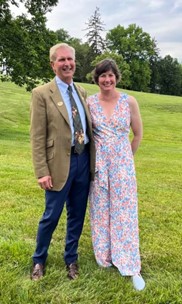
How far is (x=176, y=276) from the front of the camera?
371cm

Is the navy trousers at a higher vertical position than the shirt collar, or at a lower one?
lower

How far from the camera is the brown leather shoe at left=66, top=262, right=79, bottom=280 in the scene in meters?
3.56

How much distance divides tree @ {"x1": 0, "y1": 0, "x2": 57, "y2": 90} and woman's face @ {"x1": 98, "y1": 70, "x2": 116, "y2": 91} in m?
12.5

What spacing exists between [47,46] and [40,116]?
14436 millimetres

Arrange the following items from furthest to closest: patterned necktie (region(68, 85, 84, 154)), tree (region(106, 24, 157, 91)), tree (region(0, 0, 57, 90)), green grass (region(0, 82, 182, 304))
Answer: tree (region(106, 24, 157, 91))
tree (region(0, 0, 57, 90))
patterned necktie (region(68, 85, 84, 154))
green grass (region(0, 82, 182, 304))

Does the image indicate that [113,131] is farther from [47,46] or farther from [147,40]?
[147,40]

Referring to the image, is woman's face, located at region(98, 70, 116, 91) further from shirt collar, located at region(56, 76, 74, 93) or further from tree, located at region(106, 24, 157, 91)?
tree, located at region(106, 24, 157, 91)

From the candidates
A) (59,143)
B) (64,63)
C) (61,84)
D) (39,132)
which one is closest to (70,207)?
(59,143)

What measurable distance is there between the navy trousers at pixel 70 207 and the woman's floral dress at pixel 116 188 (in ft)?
0.46

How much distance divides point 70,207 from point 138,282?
932 millimetres

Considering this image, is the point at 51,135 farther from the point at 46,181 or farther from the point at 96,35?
the point at 96,35

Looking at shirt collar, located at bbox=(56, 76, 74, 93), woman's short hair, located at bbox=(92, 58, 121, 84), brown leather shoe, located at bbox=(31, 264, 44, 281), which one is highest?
woman's short hair, located at bbox=(92, 58, 121, 84)

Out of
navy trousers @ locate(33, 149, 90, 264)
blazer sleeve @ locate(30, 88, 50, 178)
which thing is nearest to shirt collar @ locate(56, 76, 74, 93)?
blazer sleeve @ locate(30, 88, 50, 178)

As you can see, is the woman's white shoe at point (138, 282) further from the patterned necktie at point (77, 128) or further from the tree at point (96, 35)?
the tree at point (96, 35)
